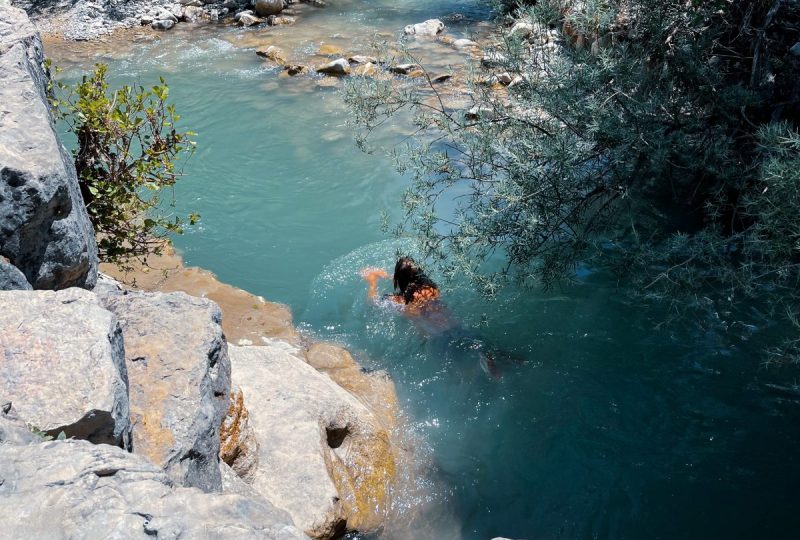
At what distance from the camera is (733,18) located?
25.3 feet

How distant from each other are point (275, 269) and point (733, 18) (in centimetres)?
650

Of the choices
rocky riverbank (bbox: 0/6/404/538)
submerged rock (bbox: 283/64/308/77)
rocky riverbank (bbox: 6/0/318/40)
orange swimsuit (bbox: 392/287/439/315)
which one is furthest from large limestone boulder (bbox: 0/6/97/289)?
rocky riverbank (bbox: 6/0/318/40)

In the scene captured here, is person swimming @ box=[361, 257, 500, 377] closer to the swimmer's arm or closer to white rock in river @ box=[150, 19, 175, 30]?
the swimmer's arm

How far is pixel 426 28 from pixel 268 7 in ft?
16.0

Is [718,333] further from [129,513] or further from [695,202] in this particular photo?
[129,513]

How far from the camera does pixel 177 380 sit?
454cm

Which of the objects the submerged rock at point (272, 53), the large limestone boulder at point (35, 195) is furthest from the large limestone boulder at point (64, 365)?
the submerged rock at point (272, 53)

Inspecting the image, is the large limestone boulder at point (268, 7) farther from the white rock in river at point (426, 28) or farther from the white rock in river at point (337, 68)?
the white rock in river at point (337, 68)

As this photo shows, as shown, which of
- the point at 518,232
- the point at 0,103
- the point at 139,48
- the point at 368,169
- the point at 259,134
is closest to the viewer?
the point at 0,103

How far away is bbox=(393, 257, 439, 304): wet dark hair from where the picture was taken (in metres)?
8.70

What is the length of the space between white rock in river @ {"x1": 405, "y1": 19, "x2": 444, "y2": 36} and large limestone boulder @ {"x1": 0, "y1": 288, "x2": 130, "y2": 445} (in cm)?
1485

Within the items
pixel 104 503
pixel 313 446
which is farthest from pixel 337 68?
pixel 104 503

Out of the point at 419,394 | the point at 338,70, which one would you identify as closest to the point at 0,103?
the point at 419,394

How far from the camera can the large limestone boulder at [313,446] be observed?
562 centimetres
